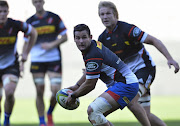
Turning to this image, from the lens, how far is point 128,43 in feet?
18.2

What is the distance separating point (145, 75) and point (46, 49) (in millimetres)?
2614

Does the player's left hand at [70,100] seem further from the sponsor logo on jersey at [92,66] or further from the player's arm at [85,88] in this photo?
the sponsor logo on jersey at [92,66]

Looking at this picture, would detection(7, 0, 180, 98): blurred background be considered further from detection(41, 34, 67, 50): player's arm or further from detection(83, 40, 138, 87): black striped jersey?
detection(83, 40, 138, 87): black striped jersey

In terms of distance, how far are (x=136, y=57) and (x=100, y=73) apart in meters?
0.94

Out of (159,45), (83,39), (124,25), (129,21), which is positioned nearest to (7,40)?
(124,25)

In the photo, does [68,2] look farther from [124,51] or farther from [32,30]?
[124,51]

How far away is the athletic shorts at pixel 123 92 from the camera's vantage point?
475cm

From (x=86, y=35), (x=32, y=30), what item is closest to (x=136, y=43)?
(x=86, y=35)

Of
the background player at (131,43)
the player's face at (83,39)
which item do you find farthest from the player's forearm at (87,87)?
the background player at (131,43)

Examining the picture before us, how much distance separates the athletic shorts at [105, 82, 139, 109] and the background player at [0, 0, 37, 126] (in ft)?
7.49

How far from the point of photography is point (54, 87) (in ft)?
24.8

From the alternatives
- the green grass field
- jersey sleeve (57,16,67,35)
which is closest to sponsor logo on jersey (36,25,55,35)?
jersey sleeve (57,16,67,35)

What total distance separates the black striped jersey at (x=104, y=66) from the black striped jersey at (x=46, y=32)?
2.93 meters

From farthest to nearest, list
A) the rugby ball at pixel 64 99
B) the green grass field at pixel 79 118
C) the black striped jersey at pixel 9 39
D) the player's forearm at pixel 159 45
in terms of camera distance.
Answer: the green grass field at pixel 79 118, the black striped jersey at pixel 9 39, the player's forearm at pixel 159 45, the rugby ball at pixel 64 99
